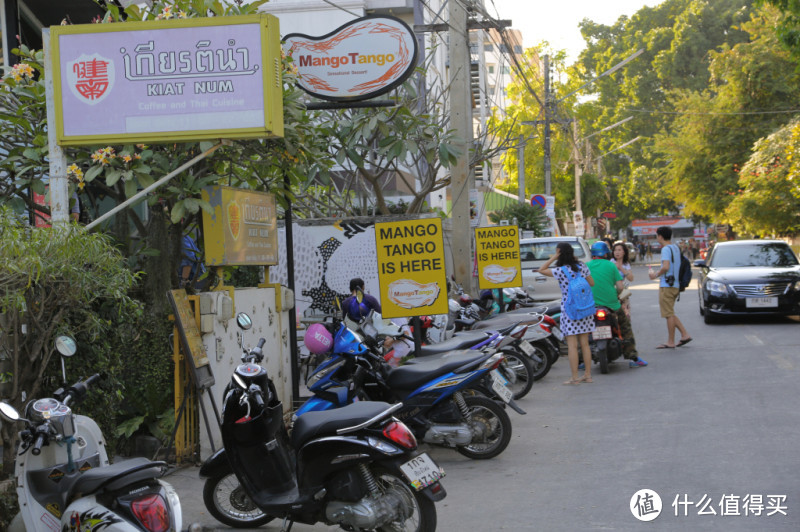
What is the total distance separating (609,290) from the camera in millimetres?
12000

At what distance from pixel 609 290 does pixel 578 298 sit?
1188 millimetres

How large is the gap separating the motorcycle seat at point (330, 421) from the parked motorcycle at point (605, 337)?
22.0 feet

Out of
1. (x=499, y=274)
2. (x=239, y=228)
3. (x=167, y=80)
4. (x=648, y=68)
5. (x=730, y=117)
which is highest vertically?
(x=648, y=68)

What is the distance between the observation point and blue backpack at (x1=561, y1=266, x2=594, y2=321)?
1098 centimetres

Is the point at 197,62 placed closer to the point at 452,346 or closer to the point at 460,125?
the point at 452,346

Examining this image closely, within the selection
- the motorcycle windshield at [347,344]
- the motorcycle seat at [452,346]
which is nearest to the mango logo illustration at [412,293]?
the motorcycle seat at [452,346]

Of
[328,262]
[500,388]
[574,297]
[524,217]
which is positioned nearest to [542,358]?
[574,297]

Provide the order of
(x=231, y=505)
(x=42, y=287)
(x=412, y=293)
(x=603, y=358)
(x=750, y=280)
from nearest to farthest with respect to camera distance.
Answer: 1. (x=42, y=287)
2. (x=231, y=505)
3. (x=412, y=293)
4. (x=603, y=358)
5. (x=750, y=280)

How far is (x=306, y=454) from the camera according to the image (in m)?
5.26

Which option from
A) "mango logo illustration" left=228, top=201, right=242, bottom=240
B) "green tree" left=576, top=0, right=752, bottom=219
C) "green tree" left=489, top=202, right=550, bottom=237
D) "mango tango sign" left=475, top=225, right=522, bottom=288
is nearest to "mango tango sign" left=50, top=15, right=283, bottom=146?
"mango logo illustration" left=228, top=201, right=242, bottom=240

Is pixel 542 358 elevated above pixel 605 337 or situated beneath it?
situated beneath

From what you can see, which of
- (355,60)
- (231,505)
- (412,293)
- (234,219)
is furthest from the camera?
(355,60)

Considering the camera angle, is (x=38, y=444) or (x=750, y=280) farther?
(x=750, y=280)

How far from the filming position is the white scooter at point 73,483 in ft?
13.6
